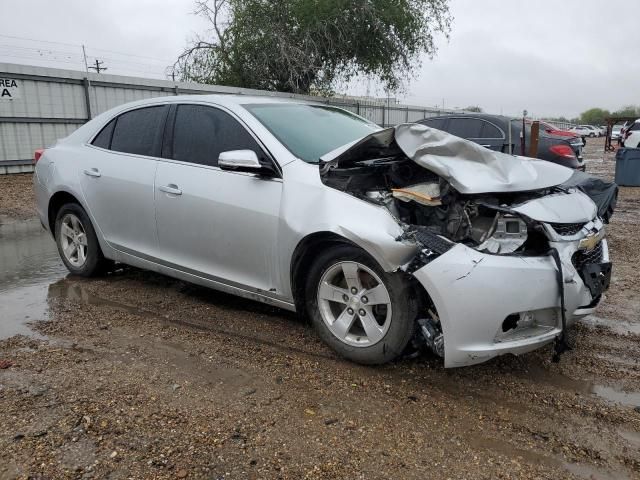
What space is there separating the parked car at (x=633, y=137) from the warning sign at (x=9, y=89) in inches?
754

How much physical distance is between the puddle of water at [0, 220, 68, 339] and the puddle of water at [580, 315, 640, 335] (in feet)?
13.6

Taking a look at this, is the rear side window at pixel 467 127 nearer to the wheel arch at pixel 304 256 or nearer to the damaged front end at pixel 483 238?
the damaged front end at pixel 483 238

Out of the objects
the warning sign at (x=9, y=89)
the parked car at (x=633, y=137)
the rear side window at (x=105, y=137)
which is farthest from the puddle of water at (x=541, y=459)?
the parked car at (x=633, y=137)

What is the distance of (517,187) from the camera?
10.3ft

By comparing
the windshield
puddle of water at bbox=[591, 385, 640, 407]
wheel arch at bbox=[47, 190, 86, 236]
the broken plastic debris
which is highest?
the windshield

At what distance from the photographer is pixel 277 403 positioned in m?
2.93

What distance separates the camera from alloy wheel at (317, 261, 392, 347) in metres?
3.16

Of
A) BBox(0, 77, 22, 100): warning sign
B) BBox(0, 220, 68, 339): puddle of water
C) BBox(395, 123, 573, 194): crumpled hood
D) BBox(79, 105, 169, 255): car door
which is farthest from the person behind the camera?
BBox(0, 77, 22, 100): warning sign

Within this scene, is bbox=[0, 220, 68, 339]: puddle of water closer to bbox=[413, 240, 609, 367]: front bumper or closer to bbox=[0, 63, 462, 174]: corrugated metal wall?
bbox=[413, 240, 609, 367]: front bumper

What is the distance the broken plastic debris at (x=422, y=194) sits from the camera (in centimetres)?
312

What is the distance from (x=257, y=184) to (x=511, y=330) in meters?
1.85

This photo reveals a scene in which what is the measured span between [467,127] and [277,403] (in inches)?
337

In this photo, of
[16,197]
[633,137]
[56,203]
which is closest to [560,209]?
[56,203]

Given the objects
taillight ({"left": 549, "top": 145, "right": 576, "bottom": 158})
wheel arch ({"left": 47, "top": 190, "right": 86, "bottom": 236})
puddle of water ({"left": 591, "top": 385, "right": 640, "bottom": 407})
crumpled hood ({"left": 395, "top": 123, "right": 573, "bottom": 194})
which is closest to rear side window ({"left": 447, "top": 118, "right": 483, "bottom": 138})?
taillight ({"left": 549, "top": 145, "right": 576, "bottom": 158})
